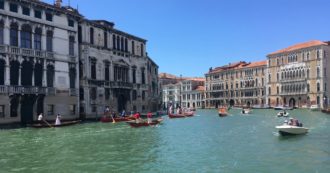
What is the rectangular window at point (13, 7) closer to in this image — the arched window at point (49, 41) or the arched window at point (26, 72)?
the arched window at point (49, 41)

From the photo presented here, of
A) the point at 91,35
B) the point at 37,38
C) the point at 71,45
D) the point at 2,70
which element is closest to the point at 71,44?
the point at 71,45

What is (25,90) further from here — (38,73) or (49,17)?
(49,17)

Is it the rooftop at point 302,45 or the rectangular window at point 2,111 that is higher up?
the rooftop at point 302,45

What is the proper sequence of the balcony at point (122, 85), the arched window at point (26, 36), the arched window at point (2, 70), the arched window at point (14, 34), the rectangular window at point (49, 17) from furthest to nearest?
the balcony at point (122, 85), the rectangular window at point (49, 17), the arched window at point (26, 36), the arched window at point (14, 34), the arched window at point (2, 70)

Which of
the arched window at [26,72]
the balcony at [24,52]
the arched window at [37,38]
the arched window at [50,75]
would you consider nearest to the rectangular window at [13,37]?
the balcony at [24,52]

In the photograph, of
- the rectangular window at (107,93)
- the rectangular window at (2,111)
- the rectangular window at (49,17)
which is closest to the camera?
the rectangular window at (2,111)

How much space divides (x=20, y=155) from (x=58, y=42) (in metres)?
20.8

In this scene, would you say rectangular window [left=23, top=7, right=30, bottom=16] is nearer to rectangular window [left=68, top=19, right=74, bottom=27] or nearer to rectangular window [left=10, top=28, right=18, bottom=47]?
rectangular window [left=10, top=28, right=18, bottom=47]

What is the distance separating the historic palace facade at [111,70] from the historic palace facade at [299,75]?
146ft

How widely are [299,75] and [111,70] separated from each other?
55761 millimetres

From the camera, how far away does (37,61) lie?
35250 mm

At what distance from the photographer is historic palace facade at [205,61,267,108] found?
331ft

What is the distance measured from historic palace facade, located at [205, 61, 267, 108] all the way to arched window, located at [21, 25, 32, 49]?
237ft

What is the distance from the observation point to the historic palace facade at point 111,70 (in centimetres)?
4203
